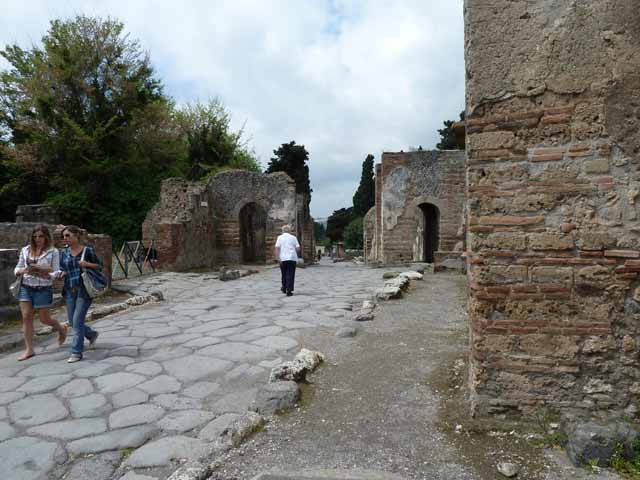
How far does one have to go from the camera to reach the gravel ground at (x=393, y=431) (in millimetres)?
2387

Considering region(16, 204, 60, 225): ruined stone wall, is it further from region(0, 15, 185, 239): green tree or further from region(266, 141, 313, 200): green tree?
region(266, 141, 313, 200): green tree

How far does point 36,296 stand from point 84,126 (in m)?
16.6

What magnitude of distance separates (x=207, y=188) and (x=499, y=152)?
14.6 m

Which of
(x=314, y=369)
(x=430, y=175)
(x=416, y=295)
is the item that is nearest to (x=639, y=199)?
(x=314, y=369)

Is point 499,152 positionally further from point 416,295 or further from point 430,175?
point 430,175

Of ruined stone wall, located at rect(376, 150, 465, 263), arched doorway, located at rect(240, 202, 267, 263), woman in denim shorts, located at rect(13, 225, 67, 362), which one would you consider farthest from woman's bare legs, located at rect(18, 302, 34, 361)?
arched doorway, located at rect(240, 202, 267, 263)

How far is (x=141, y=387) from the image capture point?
370cm

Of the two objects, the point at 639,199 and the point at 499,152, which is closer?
the point at 639,199

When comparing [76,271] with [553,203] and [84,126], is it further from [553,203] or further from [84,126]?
[84,126]

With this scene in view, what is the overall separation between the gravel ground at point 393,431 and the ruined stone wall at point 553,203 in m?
0.29

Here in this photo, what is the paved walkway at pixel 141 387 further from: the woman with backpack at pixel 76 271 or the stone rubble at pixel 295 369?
the woman with backpack at pixel 76 271

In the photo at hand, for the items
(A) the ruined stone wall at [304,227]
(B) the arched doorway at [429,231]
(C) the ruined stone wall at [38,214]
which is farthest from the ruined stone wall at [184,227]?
(B) the arched doorway at [429,231]

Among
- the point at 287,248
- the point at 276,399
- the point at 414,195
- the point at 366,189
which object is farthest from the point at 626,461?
the point at 366,189

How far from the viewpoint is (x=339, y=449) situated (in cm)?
259
